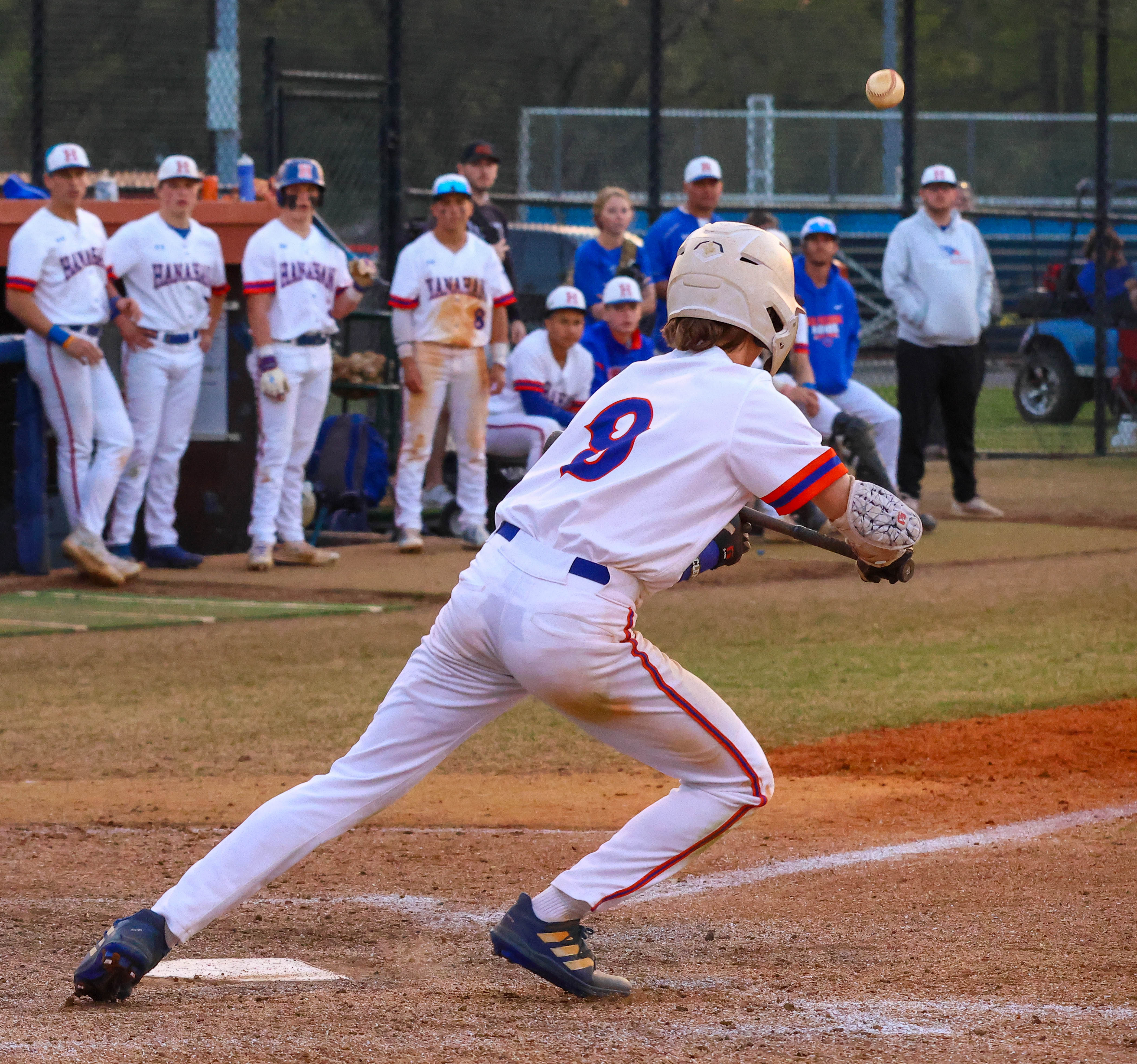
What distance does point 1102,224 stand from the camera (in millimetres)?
16344

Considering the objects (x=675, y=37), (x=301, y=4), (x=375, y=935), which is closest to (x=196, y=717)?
(x=375, y=935)

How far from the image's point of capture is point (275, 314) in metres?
10.1

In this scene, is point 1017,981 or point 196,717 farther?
point 196,717

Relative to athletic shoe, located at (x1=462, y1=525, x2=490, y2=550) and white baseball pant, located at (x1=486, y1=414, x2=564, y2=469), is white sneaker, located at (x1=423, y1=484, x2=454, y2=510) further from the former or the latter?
athletic shoe, located at (x1=462, y1=525, x2=490, y2=550)

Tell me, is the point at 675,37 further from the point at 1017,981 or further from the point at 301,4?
the point at 1017,981

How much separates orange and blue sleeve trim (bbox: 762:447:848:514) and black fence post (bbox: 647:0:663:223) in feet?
35.3

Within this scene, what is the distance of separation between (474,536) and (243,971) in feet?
23.0

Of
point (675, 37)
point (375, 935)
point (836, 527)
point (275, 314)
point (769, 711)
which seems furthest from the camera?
point (675, 37)

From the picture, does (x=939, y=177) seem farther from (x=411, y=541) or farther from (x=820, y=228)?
(x=411, y=541)

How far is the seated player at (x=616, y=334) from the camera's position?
10.9 metres

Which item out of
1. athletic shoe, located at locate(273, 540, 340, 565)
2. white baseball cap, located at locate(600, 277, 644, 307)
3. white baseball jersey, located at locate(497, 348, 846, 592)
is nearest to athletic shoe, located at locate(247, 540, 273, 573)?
athletic shoe, located at locate(273, 540, 340, 565)

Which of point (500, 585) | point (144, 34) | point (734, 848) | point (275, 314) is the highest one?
point (144, 34)

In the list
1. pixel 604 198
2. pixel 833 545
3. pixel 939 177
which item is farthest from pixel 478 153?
pixel 833 545

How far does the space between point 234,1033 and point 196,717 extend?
353cm
